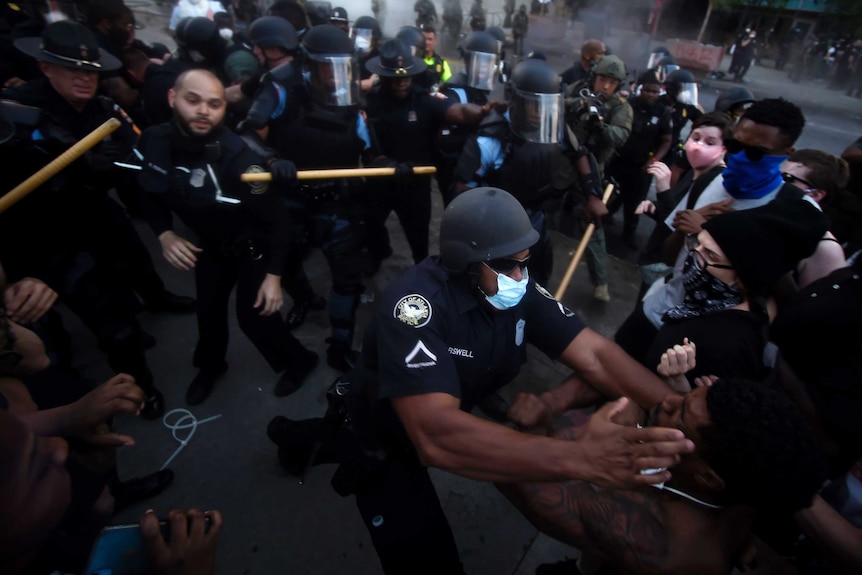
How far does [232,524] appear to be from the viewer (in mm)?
2486

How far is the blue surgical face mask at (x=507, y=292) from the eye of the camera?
1.66 metres

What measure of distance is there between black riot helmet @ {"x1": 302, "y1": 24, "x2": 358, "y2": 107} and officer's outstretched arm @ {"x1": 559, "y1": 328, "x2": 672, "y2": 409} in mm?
2452

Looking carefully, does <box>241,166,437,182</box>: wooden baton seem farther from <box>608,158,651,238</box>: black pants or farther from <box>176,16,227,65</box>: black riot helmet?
<box>176,16,227,65</box>: black riot helmet

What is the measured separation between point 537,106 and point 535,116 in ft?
0.22

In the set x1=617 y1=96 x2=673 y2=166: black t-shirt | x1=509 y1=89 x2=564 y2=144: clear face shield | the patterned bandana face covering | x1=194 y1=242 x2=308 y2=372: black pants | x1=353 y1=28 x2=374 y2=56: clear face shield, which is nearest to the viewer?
the patterned bandana face covering

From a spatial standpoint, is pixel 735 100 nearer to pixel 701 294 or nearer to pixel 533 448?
pixel 701 294

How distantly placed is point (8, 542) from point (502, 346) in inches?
55.5

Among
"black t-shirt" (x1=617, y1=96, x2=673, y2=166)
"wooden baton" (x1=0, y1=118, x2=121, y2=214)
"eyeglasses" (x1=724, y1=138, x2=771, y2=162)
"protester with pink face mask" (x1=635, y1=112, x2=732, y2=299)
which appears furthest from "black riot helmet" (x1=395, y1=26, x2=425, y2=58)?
"eyeglasses" (x1=724, y1=138, x2=771, y2=162)

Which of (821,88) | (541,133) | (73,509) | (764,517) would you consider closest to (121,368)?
(73,509)

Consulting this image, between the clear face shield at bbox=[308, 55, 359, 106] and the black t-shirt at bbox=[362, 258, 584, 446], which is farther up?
the clear face shield at bbox=[308, 55, 359, 106]

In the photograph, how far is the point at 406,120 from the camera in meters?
3.83

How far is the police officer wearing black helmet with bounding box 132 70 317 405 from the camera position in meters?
2.61

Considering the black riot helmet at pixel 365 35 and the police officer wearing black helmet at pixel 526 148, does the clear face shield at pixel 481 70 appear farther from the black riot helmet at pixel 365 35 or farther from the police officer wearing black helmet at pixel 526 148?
the police officer wearing black helmet at pixel 526 148

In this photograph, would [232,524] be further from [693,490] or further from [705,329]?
[705,329]
